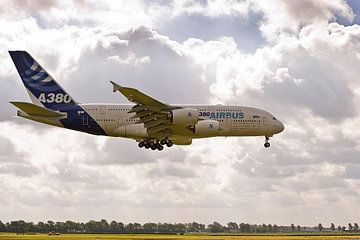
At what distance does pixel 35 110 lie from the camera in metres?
73.4

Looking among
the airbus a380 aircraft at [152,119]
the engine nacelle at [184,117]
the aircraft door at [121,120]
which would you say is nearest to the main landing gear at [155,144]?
the airbus a380 aircraft at [152,119]

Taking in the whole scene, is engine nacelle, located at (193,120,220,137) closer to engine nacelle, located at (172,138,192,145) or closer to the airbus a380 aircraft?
the airbus a380 aircraft

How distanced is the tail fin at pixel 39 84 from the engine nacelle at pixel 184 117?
14.4 m

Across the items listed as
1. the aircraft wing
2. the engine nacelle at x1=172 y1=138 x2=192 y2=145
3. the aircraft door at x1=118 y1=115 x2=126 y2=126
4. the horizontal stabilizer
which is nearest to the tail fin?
the horizontal stabilizer

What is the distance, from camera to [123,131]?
76.8m

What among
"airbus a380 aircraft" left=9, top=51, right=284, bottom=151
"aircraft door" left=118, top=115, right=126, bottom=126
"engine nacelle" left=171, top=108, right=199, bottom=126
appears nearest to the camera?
"engine nacelle" left=171, top=108, right=199, bottom=126

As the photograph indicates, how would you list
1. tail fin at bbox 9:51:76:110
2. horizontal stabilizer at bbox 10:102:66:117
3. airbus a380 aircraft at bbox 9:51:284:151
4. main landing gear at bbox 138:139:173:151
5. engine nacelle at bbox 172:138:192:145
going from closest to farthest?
horizontal stabilizer at bbox 10:102:66:117 → airbus a380 aircraft at bbox 9:51:284:151 → main landing gear at bbox 138:139:173:151 → tail fin at bbox 9:51:76:110 → engine nacelle at bbox 172:138:192:145

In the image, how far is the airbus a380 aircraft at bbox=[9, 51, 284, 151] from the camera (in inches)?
2886

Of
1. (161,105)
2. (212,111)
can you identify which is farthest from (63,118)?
(212,111)

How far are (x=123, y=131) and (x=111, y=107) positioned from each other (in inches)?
130

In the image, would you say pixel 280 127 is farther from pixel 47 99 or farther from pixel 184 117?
pixel 47 99

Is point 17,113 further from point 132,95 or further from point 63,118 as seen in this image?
point 132,95

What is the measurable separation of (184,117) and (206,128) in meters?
3.61

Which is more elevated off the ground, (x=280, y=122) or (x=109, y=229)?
(x=280, y=122)
